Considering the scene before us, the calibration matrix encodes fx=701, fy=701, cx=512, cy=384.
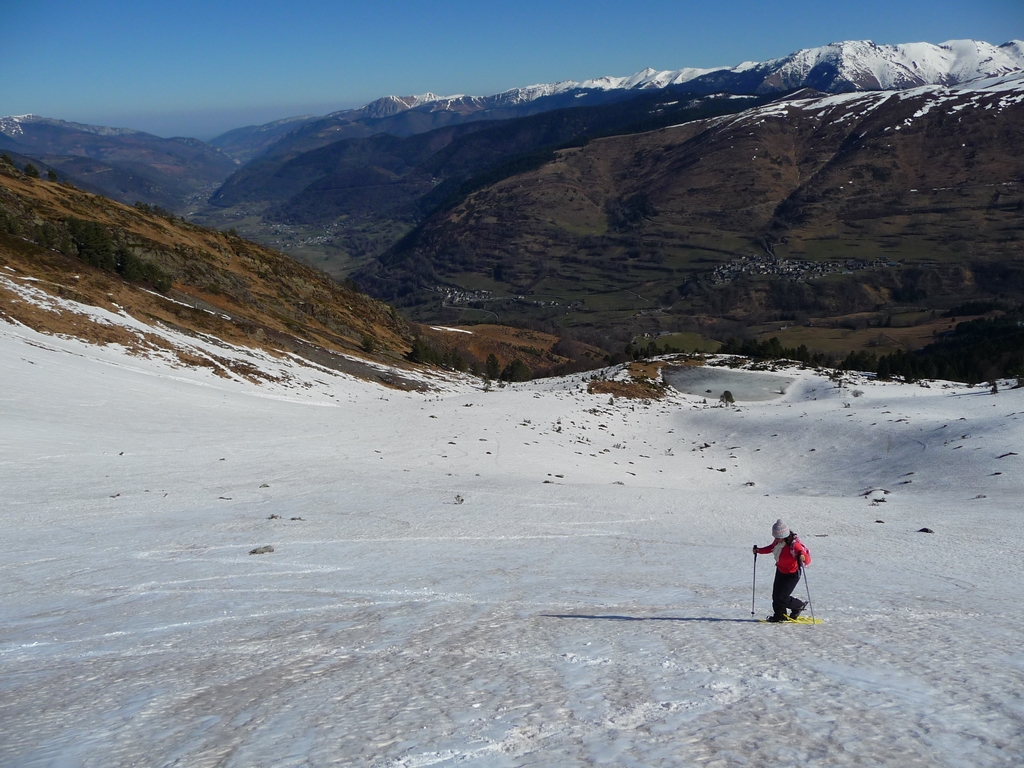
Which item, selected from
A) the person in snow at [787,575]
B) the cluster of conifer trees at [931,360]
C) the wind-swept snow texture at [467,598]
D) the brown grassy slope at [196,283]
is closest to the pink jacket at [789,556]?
the person in snow at [787,575]

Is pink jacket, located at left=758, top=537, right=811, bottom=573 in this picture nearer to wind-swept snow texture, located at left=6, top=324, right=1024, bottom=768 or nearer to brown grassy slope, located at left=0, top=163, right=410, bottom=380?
wind-swept snow texture, located at left=6, top=324, right=1024, bottom=768

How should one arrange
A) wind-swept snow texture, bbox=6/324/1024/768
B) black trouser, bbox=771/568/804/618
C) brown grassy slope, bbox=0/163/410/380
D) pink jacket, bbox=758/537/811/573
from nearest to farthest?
1. wind-swept snow texture, bbox=6/324/1024/768
2. black trouser, bbox=771/568/804/618
3. pink jacket, bbox=758/537/811/573
4. brown grassy slope, bbox=0/163/410/380

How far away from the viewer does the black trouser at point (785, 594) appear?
8.56 meters

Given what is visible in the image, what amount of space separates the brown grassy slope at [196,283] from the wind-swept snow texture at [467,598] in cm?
1227

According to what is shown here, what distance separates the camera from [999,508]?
54.8ft

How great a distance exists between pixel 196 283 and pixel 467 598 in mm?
46903

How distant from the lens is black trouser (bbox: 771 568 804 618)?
28.1 ft

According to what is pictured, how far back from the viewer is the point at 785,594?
862 cm

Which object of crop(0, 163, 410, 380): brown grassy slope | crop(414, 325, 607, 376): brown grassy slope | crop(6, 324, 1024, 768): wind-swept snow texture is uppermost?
crop(0, 163, 410, 380): brown grassy slope

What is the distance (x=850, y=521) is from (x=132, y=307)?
1340 inches

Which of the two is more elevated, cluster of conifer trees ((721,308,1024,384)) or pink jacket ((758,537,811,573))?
pink jacket ((758,537,811,573))

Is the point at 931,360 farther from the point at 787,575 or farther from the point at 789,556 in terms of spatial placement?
the point at 787,575

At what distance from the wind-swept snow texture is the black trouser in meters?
0.51

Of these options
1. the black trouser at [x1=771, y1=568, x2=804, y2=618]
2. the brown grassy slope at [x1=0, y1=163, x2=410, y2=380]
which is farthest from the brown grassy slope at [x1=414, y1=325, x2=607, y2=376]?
the black trouser at [x1=771, y1=568, x2=804, y2=618]
